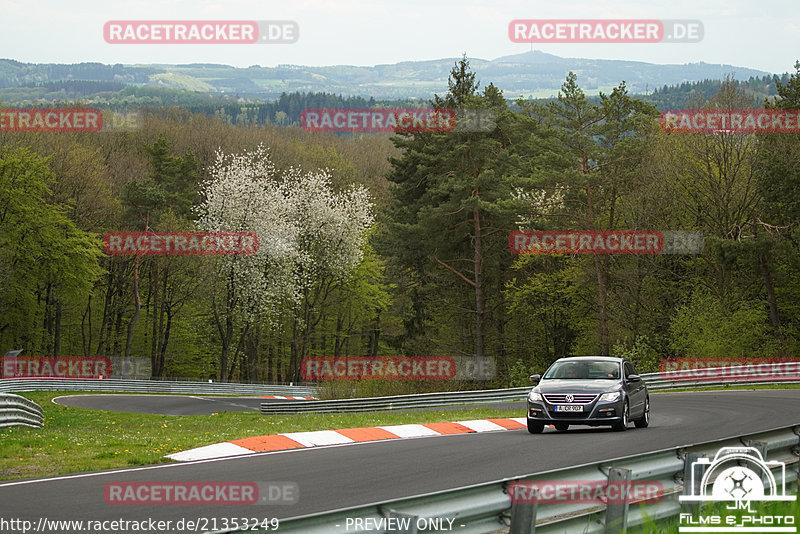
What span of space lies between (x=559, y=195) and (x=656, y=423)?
2861cm

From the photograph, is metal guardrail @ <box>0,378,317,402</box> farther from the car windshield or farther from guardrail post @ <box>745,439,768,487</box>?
guardrail post @ <box>745,439,768,487</box>

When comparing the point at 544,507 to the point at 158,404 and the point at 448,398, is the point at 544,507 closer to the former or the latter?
the point at 448,398

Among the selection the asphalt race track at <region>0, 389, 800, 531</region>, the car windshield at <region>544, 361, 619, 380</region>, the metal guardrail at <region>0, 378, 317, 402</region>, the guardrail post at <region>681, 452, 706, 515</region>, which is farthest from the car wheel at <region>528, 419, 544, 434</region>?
the metal guardrail at <region>0, 378, 317, 402</region>

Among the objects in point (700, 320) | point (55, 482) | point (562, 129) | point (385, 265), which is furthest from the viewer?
point (385, 265)

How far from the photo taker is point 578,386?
17.3 meters

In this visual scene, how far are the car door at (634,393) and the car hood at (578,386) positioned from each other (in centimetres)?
49

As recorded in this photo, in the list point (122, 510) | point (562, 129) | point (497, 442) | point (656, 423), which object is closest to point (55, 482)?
point (122, 510)

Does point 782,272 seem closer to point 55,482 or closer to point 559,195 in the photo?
point 559,195

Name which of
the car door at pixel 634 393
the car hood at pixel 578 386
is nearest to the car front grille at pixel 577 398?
the car hood at pixel 578 386

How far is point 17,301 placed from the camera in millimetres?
55250

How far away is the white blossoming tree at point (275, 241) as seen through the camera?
57.8m

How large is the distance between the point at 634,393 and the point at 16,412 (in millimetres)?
14439

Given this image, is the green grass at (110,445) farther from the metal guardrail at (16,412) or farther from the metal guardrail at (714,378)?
the metal guardrail at (714,378)

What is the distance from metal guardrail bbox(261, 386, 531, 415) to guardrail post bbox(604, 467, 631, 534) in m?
21.6
